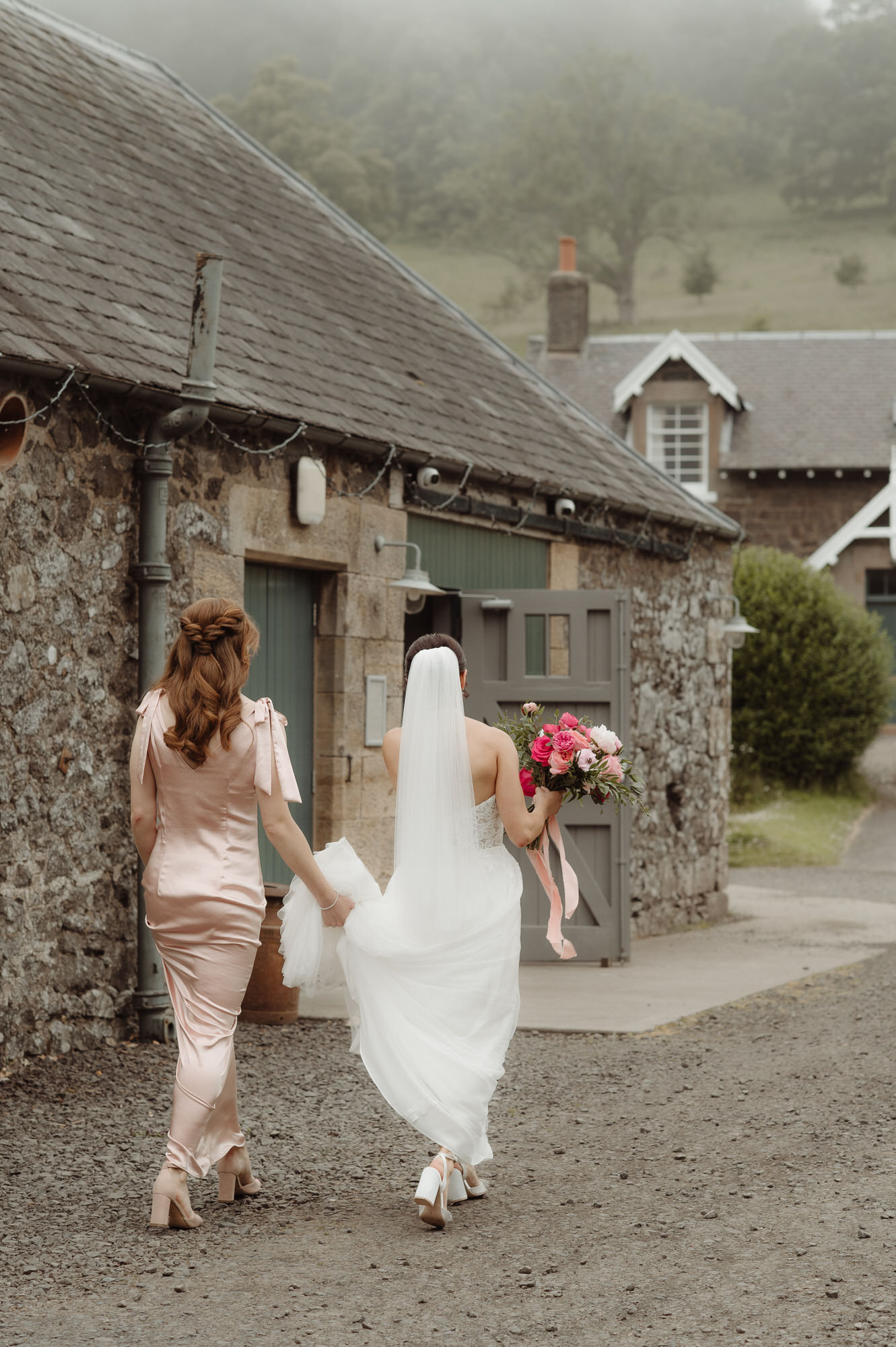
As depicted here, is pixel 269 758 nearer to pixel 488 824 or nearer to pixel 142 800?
pixel 142 800

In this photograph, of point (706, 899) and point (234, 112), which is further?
point (234, 112)

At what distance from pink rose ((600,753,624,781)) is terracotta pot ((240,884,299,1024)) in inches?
113

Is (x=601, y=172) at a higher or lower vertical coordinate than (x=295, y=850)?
higher

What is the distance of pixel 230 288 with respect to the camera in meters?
9.19

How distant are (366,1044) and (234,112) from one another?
77.5 meters

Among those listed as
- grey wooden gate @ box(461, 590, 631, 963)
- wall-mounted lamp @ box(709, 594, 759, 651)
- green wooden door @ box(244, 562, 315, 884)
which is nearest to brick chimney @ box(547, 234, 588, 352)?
wall-mounted lamp @ box(709, 594, 759, 651)

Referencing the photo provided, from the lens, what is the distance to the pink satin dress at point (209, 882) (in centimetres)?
470

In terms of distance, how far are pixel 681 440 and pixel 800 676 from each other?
8305 mm

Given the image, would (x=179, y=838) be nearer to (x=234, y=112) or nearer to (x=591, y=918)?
(x=591, y=918)

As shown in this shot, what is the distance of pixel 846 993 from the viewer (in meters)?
9.15

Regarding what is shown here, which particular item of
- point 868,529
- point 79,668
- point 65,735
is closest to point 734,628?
point 79,668

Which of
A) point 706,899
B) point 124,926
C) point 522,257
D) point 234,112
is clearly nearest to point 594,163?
point 522,257

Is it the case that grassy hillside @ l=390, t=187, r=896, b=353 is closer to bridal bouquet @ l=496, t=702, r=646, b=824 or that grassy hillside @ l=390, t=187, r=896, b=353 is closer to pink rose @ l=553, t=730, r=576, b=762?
bridal bouquet @ l=496, t=702, r=646, b=824

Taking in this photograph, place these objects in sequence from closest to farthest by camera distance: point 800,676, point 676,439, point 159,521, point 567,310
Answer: point 159,521 < point 800,676 < point 676,439 < point 567,310
